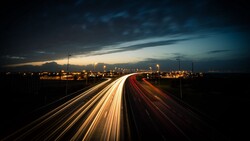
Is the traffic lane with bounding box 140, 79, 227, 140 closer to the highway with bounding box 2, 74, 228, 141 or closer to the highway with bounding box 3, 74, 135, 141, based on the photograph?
the highway with bounding box 2, 74, 228, 141

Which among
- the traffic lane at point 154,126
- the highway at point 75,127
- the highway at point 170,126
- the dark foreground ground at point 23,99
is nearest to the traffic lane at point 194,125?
the highway at point 170,126

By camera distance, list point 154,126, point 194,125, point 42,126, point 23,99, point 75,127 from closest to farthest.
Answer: point 75,127 < point 42,126 < point 154,126 < point 194,125 < point 23,99

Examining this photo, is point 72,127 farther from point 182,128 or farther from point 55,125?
point 182,128

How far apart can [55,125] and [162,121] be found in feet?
47.9

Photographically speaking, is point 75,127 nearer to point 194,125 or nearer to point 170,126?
point 170,126

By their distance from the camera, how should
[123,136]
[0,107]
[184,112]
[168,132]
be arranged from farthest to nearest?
[0,107] → [184,112] → [168,132] → [123,136]

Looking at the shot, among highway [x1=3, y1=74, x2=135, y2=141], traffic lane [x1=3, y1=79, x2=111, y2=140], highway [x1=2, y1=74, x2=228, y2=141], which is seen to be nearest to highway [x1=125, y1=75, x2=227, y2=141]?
highway [x1=2, y1=74, x2=228, y2=141]

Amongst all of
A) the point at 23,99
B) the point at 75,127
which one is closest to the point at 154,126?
the point at 75,127

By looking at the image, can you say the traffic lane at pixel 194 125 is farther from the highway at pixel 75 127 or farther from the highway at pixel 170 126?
the highway at pixel 75 127

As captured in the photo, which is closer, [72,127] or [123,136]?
[123,136]

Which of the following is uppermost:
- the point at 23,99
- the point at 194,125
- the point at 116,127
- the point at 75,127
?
the point at 23,99

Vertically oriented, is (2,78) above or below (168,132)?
above

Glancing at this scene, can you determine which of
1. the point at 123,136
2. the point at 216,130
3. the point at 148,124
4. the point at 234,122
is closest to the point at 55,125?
the point at 123,136

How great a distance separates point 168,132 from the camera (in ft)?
58.1
